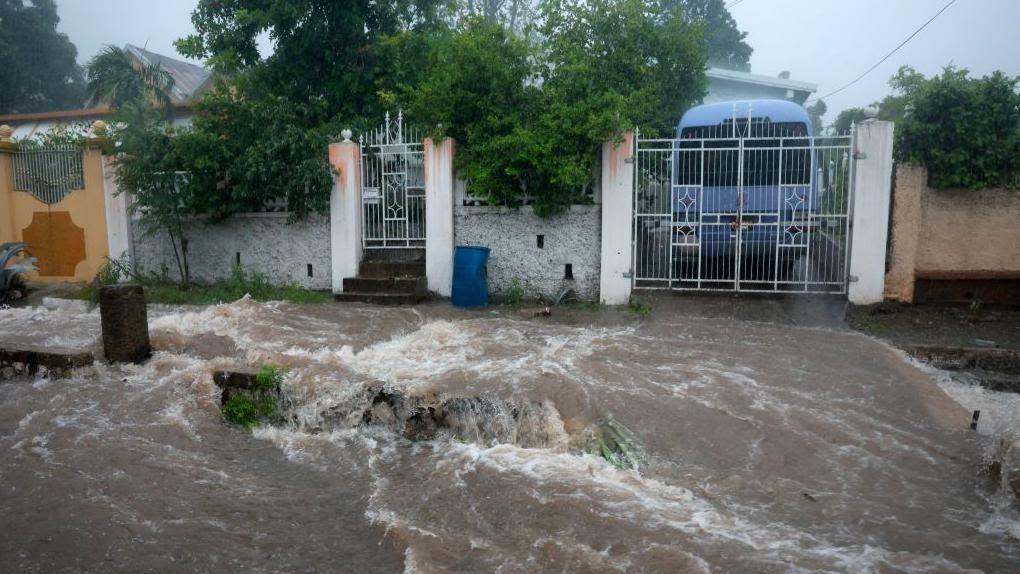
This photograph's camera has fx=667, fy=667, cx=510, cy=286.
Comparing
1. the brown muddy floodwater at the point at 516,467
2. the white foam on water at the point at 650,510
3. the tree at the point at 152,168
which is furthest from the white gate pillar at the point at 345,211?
the white foam on water at the point at 650,510

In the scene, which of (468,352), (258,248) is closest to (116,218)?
(258,248)

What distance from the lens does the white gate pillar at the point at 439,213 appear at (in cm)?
991

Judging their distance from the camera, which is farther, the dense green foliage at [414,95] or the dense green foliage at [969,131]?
the dense green foliage at [414,95]

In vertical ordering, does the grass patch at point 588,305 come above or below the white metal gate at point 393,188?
below

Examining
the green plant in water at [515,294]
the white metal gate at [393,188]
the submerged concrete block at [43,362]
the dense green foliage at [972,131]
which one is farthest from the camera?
the white metal gate at [393,188]

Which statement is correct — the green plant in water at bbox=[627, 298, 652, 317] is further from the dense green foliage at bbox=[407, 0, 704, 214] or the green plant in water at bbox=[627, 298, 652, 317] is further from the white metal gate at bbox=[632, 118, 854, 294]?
the dense green foliage at bbox=[407, 0, 704, 214]

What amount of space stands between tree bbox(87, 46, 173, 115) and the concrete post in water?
49.0 feet

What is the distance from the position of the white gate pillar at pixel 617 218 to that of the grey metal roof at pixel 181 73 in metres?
19.7

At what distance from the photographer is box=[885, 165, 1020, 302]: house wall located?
818 centimetres

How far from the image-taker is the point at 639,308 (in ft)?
29.3

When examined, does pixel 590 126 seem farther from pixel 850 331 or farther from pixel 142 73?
pixel 142 73

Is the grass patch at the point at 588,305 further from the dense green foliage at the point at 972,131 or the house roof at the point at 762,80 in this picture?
the house roof at the point at 762,80

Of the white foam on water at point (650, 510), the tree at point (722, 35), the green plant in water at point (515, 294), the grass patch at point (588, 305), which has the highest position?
the tree at point (722, 35)

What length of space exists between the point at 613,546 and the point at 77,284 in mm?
11952
